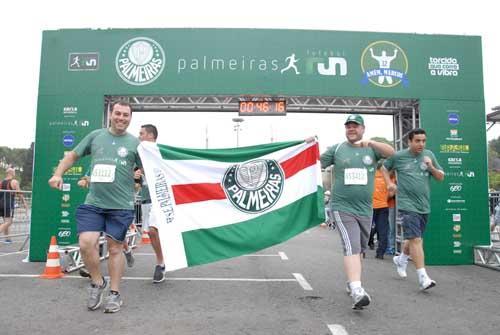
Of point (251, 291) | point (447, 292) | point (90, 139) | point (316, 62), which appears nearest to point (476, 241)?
point (447, 292)

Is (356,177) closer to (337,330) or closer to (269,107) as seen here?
(337,330)

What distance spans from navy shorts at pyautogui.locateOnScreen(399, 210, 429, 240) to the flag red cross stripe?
5.17 feet

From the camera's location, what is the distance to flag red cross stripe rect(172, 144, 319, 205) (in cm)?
486

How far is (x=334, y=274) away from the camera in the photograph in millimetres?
6426

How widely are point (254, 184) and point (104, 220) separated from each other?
1765mm

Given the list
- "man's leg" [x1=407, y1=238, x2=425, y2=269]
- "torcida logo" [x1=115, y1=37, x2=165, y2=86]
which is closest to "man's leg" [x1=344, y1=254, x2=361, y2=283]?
"man's leg" [x1=407, y1=238, x2=425, y2=269]

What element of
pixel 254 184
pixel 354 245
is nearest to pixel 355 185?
pixel 354 245

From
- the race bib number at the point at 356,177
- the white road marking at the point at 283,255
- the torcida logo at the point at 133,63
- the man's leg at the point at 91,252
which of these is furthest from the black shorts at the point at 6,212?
the race bib number at the point at 356,177

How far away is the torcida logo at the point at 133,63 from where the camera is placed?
810 centimetres

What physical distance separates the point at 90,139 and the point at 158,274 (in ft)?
7.14

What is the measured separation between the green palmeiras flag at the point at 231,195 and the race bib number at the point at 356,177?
493 mm

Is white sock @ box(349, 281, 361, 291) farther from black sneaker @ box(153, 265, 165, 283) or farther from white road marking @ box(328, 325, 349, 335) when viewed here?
black sneaker @ box(153, 265, 165, 283)

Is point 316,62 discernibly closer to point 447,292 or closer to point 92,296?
point 447,292

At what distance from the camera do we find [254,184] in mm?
5074
